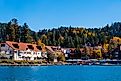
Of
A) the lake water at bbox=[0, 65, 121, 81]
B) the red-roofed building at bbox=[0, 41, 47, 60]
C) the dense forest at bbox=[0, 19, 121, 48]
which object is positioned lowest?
the lake water at bbox=[0, 65, 121, 81]

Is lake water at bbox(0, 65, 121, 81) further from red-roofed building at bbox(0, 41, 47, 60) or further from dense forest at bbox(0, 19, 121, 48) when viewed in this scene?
dense forest at bbox(0, 19, 121, 48)

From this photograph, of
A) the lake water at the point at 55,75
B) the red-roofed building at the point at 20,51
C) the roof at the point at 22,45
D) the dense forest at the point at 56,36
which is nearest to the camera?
the lake water at the point at 55,75

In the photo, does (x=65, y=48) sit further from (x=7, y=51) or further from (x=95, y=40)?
(x=7, y=51)

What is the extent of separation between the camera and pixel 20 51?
125250 millimetres

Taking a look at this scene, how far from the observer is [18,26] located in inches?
5438

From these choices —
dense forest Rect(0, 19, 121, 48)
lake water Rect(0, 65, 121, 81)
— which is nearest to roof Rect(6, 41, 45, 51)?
dense forest Rect(0, 19, 121, 48)

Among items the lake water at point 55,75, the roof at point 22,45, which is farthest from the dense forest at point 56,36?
the lake water at point 55,75

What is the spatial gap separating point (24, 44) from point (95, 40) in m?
59.8

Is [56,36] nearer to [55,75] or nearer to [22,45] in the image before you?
[22,45]

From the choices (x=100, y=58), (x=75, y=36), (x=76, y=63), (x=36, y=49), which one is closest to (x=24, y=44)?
(x=36, y=49)

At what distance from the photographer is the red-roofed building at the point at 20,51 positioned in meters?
122

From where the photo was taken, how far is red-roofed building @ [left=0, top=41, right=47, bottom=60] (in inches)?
4821

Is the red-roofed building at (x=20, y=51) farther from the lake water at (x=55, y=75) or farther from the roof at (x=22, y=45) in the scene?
the lake water at (x=55, y=75)

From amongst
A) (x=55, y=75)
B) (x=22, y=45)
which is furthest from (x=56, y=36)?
(x=55, y=75)
